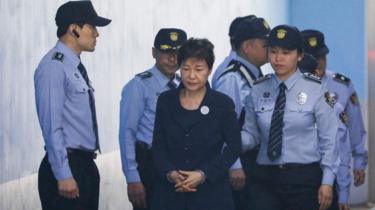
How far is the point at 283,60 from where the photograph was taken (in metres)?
4.98

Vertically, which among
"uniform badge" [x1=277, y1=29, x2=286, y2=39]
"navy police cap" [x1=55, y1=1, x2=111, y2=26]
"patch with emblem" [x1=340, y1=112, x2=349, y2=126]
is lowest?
"patch with emblem" [x1=340, y1=112, x2=349, y2=126]

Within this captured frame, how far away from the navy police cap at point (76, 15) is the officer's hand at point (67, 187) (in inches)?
32.6

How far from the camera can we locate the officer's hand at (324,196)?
15.8ft

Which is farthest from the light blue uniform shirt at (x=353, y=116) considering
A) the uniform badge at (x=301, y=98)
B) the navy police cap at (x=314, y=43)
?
the uniform badge at (x=301, y=98)

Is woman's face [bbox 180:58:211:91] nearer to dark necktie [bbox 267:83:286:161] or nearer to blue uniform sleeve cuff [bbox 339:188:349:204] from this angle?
dark necktie [bbox 267:83:286:161]

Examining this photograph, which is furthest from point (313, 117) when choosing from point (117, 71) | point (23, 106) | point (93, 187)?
point (117, 71)

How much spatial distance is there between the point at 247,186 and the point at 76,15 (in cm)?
135

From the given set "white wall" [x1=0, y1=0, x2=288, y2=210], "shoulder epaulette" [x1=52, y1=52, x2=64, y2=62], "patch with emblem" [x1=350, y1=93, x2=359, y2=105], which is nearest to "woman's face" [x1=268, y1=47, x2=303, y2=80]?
"shoulder epaulette" [x1=52, y1=52, x2=64, y2=62]

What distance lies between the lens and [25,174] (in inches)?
212

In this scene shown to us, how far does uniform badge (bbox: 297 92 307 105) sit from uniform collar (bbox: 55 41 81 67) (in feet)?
3.73

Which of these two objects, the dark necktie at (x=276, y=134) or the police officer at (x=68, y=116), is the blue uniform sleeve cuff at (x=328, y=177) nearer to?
the dark necktie at (x=276, y=134)

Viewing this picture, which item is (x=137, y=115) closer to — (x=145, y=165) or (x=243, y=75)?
(x=145, y=165)

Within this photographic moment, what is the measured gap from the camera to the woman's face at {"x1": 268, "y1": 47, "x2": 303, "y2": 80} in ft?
16.4

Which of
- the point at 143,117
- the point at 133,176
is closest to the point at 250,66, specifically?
the point at 143,117
